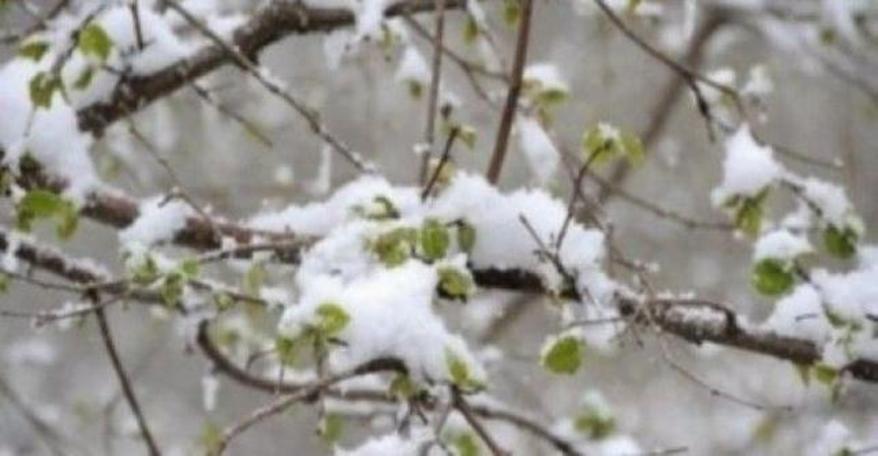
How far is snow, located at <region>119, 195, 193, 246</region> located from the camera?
1391 millimetres

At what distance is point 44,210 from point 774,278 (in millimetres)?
615

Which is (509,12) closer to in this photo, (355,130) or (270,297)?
(270,297)

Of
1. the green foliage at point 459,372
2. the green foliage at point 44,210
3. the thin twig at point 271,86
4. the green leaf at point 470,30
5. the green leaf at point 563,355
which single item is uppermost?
the green leaf at point 470,30

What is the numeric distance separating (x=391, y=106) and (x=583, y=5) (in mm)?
2867

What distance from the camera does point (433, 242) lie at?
3.67ft

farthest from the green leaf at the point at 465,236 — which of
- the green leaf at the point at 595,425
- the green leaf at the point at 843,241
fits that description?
the green leaf at the point at 595,425

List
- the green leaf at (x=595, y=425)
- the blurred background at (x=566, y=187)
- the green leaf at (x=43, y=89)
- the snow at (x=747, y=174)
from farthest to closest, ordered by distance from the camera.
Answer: the blurred background at (x=566, y=187) → the green leaf at (x=595, y=425) → the snow at (x=747, y=174) → the green leaf at (x=43, y=89)

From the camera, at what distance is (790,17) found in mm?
2768

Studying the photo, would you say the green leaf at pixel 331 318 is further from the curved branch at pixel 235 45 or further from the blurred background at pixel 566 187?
the blurred background at pixel 566 187

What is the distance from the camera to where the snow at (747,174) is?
1449 mm

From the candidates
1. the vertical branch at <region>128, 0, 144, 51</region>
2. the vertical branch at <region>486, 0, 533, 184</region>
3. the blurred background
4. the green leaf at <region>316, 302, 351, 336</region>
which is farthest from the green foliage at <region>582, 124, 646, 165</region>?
the blurred background

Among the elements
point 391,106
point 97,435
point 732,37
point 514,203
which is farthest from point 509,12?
point 97,435

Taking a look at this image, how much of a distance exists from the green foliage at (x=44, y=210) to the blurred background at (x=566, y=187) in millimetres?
1536

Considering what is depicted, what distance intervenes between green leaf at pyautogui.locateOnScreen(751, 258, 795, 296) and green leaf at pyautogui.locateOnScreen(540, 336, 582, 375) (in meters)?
0.20
